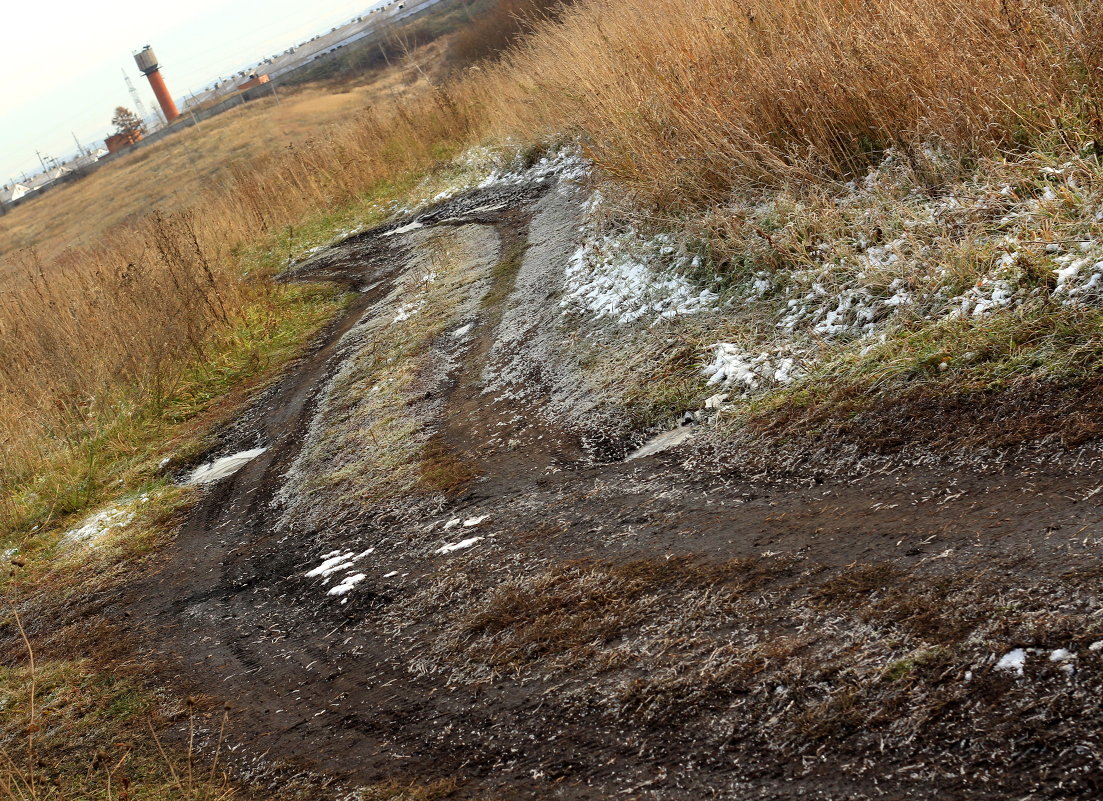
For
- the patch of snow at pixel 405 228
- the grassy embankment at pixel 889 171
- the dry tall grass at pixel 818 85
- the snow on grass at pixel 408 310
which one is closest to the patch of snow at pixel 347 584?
the grassy embankment at pixel 889 171

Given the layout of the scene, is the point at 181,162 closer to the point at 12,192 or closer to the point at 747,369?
the point at 12,192

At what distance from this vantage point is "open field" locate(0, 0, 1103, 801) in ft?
8.19

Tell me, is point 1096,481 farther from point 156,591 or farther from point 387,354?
point 387,354

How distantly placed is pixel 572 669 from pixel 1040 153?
132 inches

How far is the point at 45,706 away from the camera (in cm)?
433

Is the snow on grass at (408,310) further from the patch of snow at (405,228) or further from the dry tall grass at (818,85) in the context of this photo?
the patch of snow at (405,228)

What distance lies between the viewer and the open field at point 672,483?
2.50 meters

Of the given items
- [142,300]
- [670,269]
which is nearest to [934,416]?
[670,269]

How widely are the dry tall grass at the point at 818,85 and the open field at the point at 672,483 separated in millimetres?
35

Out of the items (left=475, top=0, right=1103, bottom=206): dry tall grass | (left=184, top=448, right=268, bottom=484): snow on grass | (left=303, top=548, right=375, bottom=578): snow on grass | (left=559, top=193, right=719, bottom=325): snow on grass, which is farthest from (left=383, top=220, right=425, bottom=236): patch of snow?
(left=303, top=548, right=375, bottom=578): snow on grass

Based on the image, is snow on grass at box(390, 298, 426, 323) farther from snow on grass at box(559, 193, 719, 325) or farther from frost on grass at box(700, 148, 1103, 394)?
frost on grass at box(700, 148, 1103, 394)

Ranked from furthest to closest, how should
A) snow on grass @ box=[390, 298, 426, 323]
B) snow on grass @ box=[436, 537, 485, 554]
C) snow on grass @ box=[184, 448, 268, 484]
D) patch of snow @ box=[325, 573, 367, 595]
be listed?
snow on grass @ box=[390, 298, 426, 323] → snow on grass @ box=[184, 448, 268, 484] → patch of snow @ box=[325, 573, 367, 595] → snow on grass @ box=[436, 537, 485, 554]

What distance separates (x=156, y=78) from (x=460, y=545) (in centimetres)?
10267

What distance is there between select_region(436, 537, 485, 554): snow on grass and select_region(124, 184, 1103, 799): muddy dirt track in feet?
0.12
